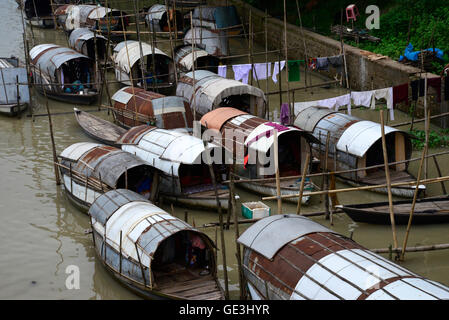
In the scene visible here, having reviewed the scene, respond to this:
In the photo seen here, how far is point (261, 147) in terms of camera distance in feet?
48.9

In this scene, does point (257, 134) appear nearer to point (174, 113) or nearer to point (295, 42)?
point (174, 113)

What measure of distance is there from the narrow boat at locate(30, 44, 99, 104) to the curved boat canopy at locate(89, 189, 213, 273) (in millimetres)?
9521

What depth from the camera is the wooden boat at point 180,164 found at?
14.5m

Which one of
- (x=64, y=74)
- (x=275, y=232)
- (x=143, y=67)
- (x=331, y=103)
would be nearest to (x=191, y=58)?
(x=143, y=67)

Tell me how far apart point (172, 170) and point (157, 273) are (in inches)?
142

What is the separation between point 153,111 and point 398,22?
10.5 meters

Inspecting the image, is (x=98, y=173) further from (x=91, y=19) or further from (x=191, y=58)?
(x=91, y=19)

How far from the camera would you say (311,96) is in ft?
72.8

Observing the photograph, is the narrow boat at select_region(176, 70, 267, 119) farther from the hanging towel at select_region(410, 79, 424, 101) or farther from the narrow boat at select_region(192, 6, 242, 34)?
the narrow boat at select_region(192, 6, 242, 34)

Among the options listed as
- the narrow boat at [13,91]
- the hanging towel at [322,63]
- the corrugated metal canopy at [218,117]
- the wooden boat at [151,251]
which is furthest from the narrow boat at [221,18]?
the wooden boat at [151,251]

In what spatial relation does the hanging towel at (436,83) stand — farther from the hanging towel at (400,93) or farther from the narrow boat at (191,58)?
the narrow boat at (191,58)

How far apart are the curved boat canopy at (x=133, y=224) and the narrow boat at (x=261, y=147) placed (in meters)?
3.71

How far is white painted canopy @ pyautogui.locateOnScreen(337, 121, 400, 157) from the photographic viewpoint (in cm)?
1495
